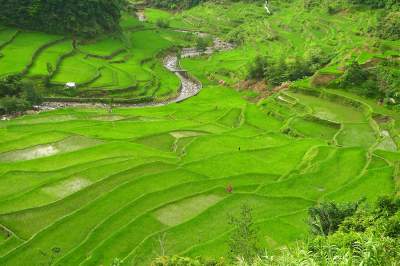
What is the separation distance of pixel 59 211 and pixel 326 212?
13246mm

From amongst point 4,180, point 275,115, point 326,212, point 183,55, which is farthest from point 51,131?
point 183,55

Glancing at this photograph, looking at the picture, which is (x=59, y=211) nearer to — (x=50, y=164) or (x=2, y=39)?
(x=50, y=164)

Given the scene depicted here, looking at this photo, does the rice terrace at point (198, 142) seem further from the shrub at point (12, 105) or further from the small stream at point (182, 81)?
the small stream at point (182, 81)

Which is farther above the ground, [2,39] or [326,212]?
[326,212]

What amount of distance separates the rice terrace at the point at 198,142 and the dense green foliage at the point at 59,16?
183 mm

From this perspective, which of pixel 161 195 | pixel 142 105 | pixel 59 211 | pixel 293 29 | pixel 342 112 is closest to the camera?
pixel 59 211

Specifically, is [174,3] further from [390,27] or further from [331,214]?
[331,214]

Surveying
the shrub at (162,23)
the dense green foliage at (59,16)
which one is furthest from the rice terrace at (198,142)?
the shrub at (162,23)

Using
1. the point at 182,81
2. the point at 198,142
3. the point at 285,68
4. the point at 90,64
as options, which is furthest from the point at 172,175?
the point at 182,81

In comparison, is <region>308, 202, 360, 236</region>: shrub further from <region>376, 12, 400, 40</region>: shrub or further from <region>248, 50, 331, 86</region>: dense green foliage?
<region>376, 12, 400, 40</region>: shrub

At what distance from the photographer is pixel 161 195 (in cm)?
Answer: 2644

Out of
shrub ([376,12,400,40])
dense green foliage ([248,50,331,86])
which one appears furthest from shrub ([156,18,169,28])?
shrub ([376,12,400,40])

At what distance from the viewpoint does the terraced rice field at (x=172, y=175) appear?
22.7 metres

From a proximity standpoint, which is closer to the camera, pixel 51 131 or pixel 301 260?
pixel 301 260
